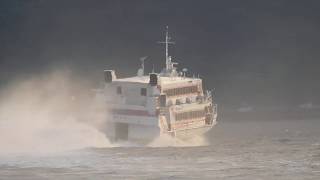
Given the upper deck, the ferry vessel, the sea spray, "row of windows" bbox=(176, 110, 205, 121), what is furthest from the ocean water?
the upper deck

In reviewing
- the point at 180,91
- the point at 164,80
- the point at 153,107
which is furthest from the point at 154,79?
the point at 180,91

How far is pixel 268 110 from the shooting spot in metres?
72.9

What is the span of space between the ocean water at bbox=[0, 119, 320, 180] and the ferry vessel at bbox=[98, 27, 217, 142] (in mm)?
1655

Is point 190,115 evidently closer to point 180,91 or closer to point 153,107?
point 180,91

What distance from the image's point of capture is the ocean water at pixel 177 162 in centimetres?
3412

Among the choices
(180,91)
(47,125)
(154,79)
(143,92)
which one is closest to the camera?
(154,79)

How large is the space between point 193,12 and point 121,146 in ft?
166

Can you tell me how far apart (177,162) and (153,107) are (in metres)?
9.79

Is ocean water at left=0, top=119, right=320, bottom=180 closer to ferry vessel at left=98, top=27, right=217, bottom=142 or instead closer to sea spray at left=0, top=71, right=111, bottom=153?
ferry vessel at left=98, top=27, right=217, bottom=142

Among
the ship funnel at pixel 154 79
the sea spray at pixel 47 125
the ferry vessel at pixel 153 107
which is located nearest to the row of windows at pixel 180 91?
the ferry vessel at pixel 153 107

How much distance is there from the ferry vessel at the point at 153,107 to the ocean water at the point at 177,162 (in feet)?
5.43

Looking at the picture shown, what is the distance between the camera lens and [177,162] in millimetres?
37594

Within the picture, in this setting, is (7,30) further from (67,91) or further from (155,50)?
(67,91)

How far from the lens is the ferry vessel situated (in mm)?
47281
